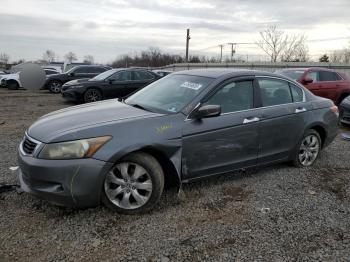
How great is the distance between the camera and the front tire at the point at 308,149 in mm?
5527

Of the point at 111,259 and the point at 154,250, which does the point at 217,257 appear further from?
the point at 111,259

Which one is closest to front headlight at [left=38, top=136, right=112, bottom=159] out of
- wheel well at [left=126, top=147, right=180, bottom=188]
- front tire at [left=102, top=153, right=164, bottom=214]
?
front tire at [left=102, top=153, right=164, bottom=214]

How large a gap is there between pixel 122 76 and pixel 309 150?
365 inches

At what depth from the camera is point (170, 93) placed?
4.71 meters

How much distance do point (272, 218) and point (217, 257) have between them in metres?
1.03

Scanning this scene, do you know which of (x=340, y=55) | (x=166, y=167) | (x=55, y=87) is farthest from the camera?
(x=340, y=55)

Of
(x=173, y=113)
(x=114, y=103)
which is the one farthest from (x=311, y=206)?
(x=114, y=103)

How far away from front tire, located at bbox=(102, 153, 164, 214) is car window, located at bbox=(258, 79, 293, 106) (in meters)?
1.89

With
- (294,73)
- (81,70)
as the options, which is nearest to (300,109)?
(294,73)

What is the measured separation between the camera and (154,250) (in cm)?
329

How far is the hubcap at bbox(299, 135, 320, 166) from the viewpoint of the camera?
5.59m

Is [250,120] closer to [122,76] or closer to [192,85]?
[192,85]

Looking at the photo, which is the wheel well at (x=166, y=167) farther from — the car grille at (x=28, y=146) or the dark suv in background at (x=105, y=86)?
the dark suv in background at (x=105, y=86)

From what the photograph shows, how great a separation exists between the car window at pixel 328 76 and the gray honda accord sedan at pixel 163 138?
7588 millimetres
